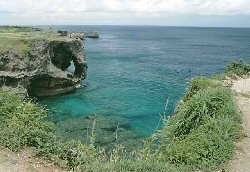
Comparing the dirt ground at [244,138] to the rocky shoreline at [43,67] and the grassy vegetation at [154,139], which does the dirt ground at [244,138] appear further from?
the rocky shoreline at [43,67]

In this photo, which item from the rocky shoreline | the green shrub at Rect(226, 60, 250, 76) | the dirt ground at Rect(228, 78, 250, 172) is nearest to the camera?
the dirt ground at Rect(228, 78, 250, 172)

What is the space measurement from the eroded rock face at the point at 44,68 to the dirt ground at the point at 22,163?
24.8 meters

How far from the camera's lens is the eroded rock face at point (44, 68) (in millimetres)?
41000

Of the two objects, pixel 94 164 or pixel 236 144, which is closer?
pixel 94 164

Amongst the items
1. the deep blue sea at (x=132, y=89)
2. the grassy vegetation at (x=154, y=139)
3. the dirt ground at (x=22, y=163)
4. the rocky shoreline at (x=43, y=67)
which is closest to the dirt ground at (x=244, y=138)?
the grassy vegetation at (x=154, y=139)

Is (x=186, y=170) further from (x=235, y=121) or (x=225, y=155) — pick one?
(x=235, y=121)

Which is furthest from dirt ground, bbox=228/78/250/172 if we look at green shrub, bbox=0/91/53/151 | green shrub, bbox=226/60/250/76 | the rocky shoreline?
the rocky shoreline

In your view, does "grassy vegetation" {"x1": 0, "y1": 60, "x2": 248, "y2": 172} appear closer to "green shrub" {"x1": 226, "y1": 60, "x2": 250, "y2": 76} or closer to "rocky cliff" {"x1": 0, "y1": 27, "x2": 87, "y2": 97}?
"green shrub" {"x1": 226, "y1": 60, "x2": 250, "y2": 76}

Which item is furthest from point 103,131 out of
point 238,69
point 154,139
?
point 154,139

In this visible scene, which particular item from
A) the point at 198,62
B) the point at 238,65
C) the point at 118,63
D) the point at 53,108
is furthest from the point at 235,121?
the point at 198,62

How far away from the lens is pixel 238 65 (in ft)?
122

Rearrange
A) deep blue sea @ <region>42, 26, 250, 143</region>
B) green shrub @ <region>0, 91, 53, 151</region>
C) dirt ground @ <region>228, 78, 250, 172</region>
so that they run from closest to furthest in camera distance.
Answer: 1. dirt ground @ <region>228, 78, 250, 172</region>
2. green shrub @ <region>0, 91, 53, 151</region>
3. deep blue sea @ <region>42, 26, 250, 143</region>

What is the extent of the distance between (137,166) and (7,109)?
8223mm

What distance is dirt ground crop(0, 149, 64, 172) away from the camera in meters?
14.7
